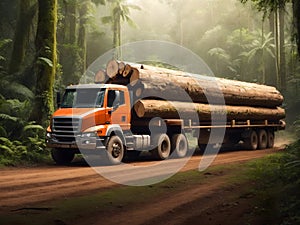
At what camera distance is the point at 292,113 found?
3431 cm

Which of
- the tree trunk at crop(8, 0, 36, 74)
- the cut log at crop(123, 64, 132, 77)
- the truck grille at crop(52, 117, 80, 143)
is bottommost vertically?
the truck grille at crop(52, 117, 80, 143)

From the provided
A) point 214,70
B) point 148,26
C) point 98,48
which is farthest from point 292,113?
point 148,26

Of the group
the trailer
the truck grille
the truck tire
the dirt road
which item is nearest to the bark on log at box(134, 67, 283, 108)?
the trailer

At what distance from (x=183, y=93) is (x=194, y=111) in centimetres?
106

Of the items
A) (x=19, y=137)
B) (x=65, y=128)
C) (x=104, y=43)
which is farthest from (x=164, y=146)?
(x=104, y=43)

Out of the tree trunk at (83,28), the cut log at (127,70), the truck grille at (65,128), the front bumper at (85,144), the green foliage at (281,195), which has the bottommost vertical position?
the green foliage at (281,195)

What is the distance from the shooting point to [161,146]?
48.4 ft

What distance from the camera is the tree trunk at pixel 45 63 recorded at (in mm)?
14406

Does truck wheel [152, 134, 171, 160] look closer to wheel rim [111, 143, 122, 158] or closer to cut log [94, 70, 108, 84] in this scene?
wheel rim [111, 143, 122, 158]

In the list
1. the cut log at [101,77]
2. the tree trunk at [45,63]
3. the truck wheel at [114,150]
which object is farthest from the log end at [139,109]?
the tree trunk at [45,63]

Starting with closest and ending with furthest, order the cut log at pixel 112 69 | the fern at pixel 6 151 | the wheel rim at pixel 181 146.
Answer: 1. the fern at pixel 6 151
2. the cut log at pixel 112 69
3. the wheel rim at pixel 181 146

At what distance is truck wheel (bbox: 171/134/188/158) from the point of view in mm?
15258

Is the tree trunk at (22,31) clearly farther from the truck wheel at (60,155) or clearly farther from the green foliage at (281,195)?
the green foliage at (281,195)

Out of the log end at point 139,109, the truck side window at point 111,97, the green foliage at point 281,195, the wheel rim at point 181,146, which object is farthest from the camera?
the wheel rim at point 181,146
